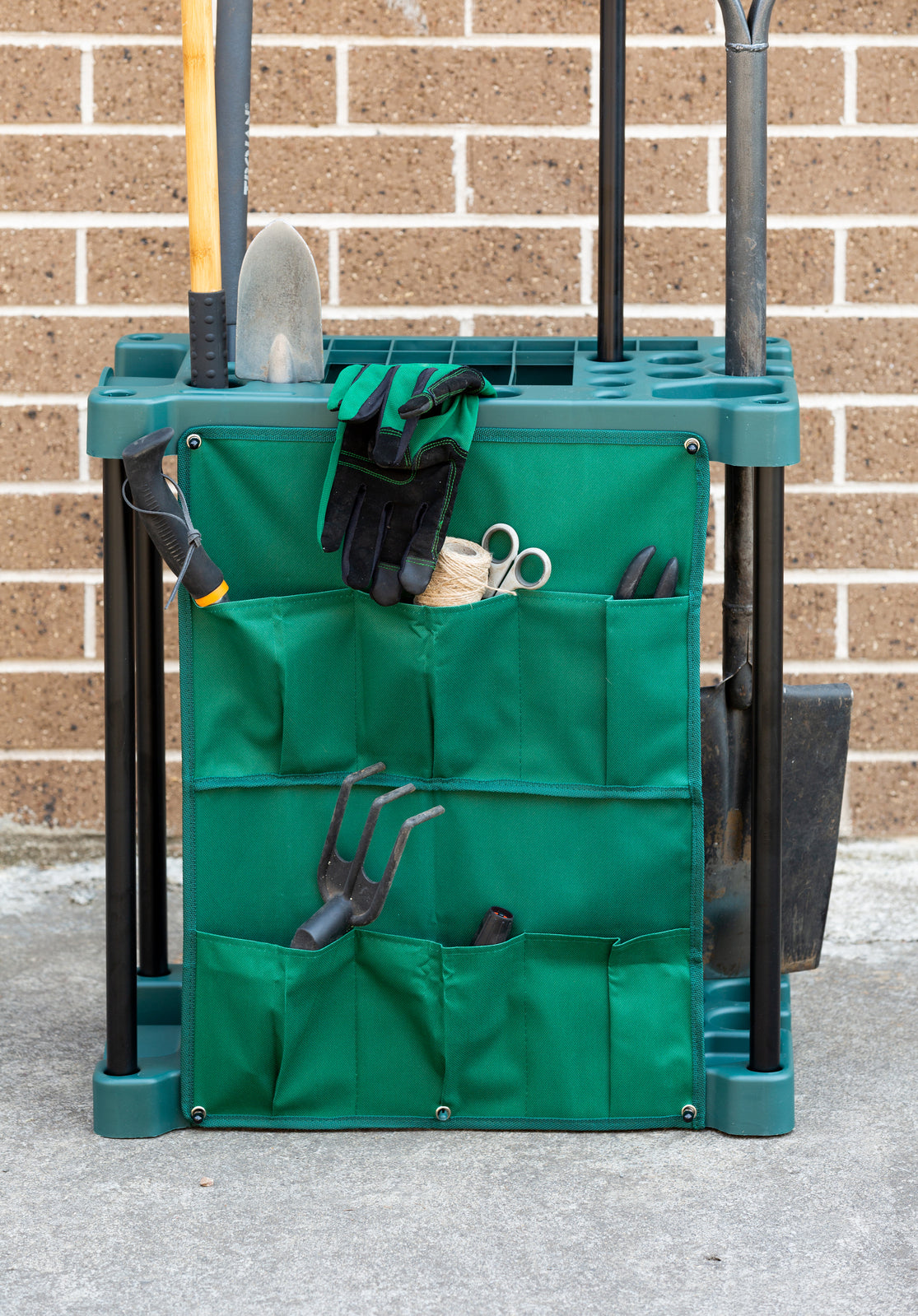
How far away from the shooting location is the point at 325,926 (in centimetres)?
211

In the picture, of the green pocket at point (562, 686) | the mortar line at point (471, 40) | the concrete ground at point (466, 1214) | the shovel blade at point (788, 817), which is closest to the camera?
the concrete ground at point (466, 1214)

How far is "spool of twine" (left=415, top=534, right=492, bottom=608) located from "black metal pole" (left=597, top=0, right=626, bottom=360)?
1.55 feet

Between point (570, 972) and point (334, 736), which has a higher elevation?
point (334, 736)

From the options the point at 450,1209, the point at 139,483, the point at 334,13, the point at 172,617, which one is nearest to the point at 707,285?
the point at 334,13

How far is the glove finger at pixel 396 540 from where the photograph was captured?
200 centimetres

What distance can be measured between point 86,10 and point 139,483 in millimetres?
1342

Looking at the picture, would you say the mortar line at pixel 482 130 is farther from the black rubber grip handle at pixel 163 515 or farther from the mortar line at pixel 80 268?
the black rubber grip handle at pixel 163 515

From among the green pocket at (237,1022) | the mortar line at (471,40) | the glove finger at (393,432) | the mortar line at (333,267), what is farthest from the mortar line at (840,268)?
the green pocket at (237,1022)

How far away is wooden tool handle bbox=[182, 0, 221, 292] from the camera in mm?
2047

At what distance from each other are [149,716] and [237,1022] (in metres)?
0.48

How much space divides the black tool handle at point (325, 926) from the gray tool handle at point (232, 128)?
83 centimetres

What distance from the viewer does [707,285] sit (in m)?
2.96

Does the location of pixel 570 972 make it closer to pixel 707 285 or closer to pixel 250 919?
pixel 250 919

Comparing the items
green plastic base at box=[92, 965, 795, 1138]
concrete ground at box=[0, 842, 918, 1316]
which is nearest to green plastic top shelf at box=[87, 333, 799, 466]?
green plastic base at box=[92, 965, 795, 1138]
